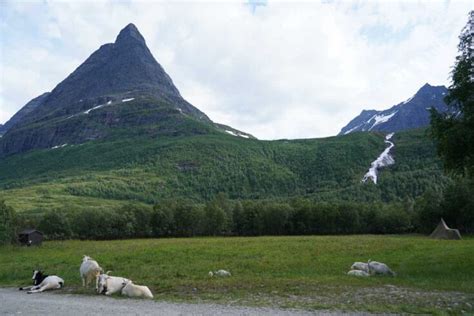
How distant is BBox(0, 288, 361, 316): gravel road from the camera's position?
1519 centimetres

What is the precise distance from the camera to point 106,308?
645 inches

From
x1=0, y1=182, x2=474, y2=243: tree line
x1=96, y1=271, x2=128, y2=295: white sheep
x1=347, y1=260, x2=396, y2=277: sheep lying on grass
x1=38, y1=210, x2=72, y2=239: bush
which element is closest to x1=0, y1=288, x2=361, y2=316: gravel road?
x1=96, y1=271, x2=128, y2=295: white sheep

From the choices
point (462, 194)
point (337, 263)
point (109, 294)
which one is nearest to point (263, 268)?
point (337, 263)

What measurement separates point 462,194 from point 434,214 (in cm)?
732

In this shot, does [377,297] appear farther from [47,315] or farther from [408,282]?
[47,315]

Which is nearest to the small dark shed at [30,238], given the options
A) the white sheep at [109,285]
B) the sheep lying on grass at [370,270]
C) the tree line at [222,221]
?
the tree line at [222,221]

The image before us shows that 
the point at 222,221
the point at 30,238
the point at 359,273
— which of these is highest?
the point at 222,221

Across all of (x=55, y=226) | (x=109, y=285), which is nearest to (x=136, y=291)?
(x=109, y=285)

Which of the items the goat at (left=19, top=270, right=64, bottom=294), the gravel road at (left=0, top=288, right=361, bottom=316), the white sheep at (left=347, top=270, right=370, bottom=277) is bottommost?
the gravel road at (left=0, top=288, right=361, bottom=316)

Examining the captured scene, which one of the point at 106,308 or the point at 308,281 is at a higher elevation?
the point at 308,281

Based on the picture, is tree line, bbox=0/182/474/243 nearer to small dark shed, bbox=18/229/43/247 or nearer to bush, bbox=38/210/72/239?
bush, bbox=38/210/72/239

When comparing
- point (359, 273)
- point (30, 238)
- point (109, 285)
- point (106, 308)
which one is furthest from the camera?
point (30, 238)

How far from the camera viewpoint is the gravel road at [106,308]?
1519cm

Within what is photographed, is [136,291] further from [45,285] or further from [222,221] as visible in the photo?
[222,221]
